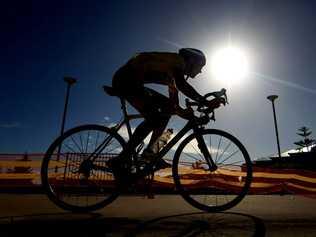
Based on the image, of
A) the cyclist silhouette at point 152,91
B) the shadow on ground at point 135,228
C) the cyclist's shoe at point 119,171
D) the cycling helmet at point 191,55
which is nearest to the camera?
the shadow on ground at point 135,228

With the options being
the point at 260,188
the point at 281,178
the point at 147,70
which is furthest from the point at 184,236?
the point at 281,178

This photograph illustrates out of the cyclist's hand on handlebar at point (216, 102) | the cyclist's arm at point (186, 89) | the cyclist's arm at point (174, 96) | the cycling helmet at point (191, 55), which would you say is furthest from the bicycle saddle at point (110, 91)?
the cyclist's hand on handlebar at point (216, 102)

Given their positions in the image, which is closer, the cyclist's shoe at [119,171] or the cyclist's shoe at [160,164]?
the cyclist's shoe at [119,171]

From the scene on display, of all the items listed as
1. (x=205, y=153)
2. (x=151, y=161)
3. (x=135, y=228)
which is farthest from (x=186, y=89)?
(x=135, y=228)


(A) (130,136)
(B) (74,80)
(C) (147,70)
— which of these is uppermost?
(B) (74,80)

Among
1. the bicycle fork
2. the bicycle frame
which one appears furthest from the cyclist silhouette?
the bicycle fork

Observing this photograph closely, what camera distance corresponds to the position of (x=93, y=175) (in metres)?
4.25

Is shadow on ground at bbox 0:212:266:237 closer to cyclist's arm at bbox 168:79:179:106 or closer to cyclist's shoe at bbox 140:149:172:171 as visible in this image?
cyclist's shoe at bbox 140:149:172:171

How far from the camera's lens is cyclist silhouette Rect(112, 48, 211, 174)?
4199 millimetres

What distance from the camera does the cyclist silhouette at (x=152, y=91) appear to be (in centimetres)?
420

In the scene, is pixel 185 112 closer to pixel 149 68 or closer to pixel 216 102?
pixel 216 102

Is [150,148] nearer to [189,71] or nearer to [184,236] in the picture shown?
[189,71]

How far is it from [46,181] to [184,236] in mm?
2167

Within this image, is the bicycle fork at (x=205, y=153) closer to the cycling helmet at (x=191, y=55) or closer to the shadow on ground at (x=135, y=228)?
the cycling helmet at (x=191, y=55)
